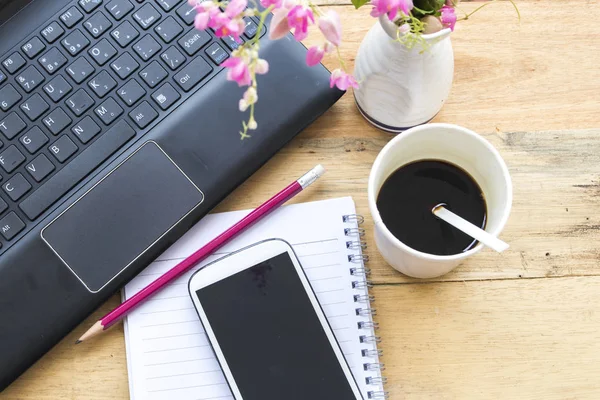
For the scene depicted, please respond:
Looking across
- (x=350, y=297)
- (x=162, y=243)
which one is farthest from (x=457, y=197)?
(x=162, y=243)

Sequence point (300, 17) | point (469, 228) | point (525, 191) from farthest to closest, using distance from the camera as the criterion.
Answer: point (525, 191)
point (469, 228)
point (300, 17)

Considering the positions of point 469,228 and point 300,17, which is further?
point 469,228

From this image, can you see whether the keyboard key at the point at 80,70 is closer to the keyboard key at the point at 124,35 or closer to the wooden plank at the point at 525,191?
the keyboard key at the point at 124,35

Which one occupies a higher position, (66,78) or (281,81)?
(66,78)

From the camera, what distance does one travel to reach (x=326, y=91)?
56 centimetres

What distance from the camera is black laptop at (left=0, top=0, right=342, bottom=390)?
0.52 metres

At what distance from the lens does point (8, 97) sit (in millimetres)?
540

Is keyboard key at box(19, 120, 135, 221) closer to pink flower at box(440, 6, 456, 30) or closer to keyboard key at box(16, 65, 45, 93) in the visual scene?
keyboard key at box(16, 65, 45, 93)

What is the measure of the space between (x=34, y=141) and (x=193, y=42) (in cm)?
16

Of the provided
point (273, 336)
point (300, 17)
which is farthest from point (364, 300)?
point (300, 17)

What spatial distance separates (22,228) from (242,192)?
0.19 metres

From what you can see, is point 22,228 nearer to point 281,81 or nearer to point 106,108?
point 106,108

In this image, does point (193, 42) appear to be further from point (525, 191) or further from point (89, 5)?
point (525, 191)

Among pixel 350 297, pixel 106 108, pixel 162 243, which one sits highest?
pixel 106 108
